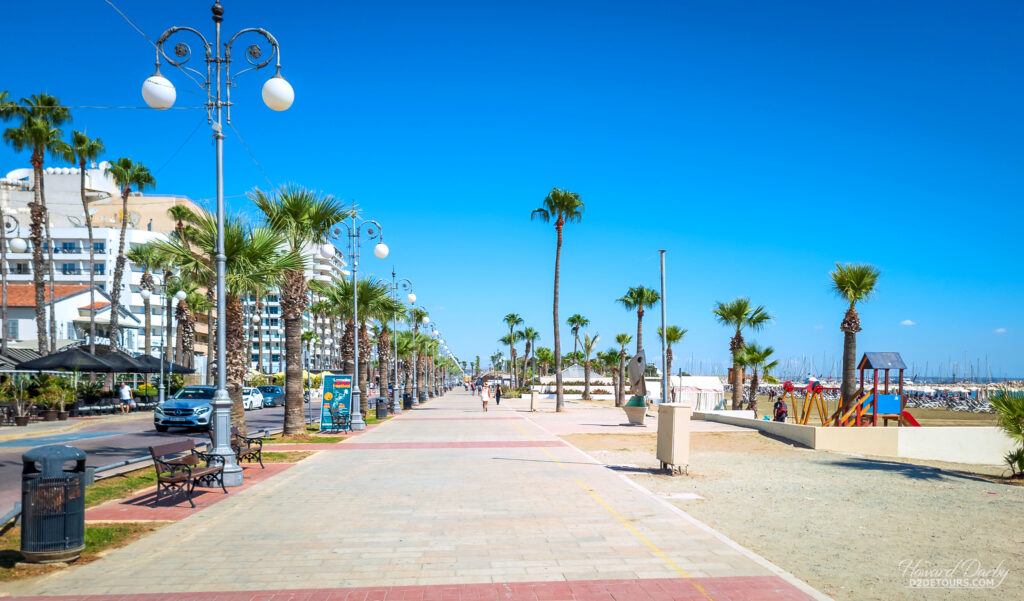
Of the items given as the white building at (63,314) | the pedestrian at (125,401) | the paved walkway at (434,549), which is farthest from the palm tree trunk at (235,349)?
the white building at (63,314)

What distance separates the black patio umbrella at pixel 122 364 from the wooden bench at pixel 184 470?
87.5ft

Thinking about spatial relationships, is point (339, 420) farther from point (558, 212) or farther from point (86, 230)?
point (86, 230)

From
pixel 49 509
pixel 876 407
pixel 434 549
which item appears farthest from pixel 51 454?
pixel 876 407

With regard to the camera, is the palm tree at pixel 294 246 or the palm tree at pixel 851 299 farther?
→ the palm tree at pixel 851 299

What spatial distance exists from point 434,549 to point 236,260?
450 inches

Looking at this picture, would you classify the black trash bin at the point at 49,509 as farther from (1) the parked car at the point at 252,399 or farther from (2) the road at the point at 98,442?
(1) the parked car at the point at 252,399

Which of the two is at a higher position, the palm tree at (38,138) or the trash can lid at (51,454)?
the palm tree at (38,138)

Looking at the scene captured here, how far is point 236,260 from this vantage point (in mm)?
16375

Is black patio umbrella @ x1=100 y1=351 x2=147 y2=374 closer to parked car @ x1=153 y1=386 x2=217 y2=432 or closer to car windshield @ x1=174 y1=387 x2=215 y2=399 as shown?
car windshield @ x1=174 y1=387 x2=215 y2=399

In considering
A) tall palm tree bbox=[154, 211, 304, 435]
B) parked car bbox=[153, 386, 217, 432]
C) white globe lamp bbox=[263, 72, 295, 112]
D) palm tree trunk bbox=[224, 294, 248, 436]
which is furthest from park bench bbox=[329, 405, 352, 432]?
white globe lamp bbox=[263, 72, 295, 112]

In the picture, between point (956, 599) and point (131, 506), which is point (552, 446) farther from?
point (956, 599)

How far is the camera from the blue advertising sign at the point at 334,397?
915 inches

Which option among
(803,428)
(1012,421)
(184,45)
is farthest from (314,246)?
(1012,421)

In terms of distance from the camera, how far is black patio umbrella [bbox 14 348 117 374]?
31328 millimetres
